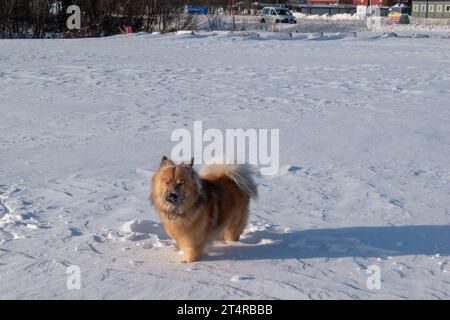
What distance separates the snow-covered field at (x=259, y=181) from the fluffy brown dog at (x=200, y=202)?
6.7 inches

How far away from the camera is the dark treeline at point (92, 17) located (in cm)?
3036

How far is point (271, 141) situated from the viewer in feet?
27.8

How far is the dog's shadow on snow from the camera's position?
4.62m

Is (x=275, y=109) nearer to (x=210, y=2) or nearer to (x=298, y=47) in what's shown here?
(x=298, y=47)

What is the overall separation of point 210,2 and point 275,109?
34.8 metres

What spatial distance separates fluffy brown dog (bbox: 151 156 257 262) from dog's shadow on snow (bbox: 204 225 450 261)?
0.16m

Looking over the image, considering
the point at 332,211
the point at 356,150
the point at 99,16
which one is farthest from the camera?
the point at 99,16

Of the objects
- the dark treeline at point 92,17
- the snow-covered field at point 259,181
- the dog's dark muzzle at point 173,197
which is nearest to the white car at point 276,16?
the dark treeline at point 92,17

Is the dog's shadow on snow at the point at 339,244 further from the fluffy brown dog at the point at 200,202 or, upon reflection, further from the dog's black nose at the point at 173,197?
the dog's black nose at the point at 173,197

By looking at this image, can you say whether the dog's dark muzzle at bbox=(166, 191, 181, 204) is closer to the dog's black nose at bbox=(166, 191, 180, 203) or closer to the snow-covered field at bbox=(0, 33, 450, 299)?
the dog's black nose at bbox=(166, 191, 180, 203)

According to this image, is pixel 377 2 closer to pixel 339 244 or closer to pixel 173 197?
pixel 339 244

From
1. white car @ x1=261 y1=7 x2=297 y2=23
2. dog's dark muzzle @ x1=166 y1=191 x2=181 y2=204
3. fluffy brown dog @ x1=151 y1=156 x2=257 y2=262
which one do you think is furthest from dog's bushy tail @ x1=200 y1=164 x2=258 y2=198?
white car @ x1=261 y1=7 x2=297 y2=23
